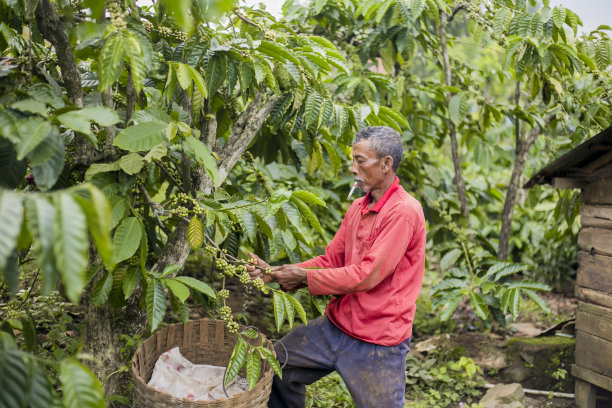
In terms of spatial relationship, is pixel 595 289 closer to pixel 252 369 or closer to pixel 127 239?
pixel 252 369

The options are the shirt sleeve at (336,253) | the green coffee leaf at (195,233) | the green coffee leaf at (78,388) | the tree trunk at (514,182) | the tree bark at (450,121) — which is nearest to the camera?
the green coffee leaf at (78,388)

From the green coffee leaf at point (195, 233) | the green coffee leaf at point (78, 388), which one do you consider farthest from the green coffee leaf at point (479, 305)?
the green coffee leaf at point (78, 388)

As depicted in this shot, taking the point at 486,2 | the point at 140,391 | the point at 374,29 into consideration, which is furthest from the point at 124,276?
the point at 486,2

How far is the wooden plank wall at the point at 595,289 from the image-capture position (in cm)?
298

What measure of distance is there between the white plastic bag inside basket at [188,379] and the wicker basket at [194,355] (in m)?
0.05

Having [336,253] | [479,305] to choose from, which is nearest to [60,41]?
[336,253]

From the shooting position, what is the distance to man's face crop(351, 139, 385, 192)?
6.97ft

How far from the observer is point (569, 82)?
3662 millimetres

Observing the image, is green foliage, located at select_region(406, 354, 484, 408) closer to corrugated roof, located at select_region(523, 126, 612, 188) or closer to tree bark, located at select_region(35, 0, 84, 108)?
corrugated roof, located at select_region(523, 126, 612, 188)

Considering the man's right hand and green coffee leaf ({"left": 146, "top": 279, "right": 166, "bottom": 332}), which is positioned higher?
green coffee leaf ({"left": 146, "top": 279, "right": 166, "bottom": 332})

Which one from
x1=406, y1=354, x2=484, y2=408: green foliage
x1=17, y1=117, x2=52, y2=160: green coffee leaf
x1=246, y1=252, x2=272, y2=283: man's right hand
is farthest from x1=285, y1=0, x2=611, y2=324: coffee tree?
x1=17, y1=117, x2=52, y2=160: green coffee leaf

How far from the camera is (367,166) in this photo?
213 centimetres

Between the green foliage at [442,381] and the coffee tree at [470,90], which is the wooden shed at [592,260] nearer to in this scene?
the coffee tree at [470,90]

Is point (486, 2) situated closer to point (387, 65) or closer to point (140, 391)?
point (387, 65)
